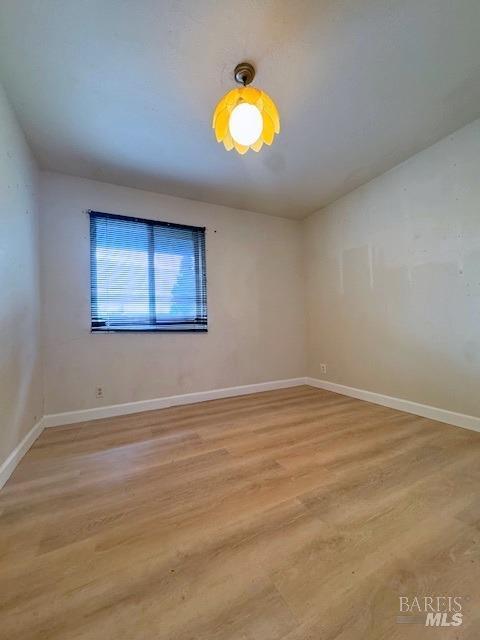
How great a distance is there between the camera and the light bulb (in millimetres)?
1365

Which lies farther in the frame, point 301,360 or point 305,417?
point 301,360

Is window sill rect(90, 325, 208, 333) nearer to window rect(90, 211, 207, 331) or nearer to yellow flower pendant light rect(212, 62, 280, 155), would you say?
window rect(90, 211, 207, 331)

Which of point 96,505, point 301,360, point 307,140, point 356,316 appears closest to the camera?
point 96,505

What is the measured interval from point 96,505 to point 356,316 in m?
3.02

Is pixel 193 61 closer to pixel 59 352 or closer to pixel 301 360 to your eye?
pixel 59 352

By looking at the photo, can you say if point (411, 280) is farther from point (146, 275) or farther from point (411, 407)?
point (146, 275)

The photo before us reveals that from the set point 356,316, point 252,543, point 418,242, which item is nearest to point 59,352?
point 252,543

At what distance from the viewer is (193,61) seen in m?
1.51

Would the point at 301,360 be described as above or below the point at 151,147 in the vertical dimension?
below

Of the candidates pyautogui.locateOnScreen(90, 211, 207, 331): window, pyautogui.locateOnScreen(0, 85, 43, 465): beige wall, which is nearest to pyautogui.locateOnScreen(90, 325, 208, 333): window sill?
pyautogui.locateOnScreen(90, 211, 207, 331): window

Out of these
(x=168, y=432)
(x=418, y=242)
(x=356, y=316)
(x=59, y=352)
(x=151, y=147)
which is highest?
(x=151, y=147)

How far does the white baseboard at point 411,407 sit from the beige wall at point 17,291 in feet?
10.8

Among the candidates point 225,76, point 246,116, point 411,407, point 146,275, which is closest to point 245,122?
point 246,116

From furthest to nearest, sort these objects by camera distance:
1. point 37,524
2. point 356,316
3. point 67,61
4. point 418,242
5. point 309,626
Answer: point 356,316 < point 418,242 < point 67,61 < point 37,524 < point 309,626
